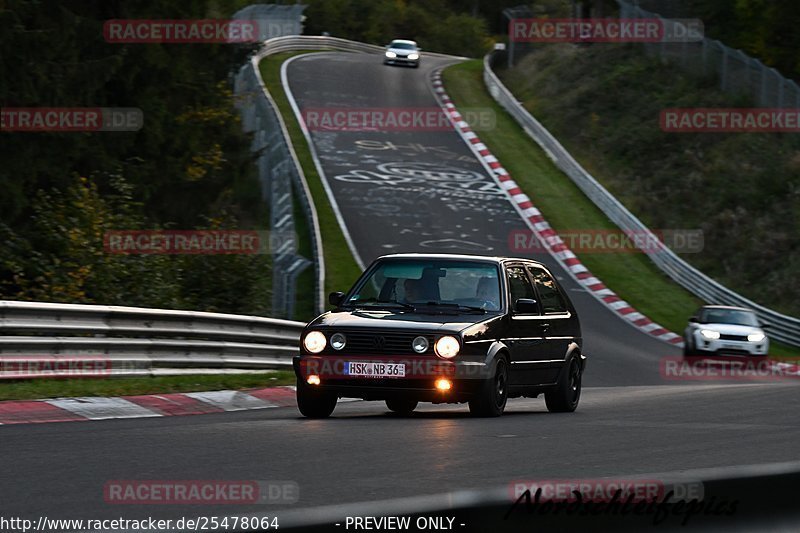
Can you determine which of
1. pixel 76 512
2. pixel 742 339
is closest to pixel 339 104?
pixel 742 339

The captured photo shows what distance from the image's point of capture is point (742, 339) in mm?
26438

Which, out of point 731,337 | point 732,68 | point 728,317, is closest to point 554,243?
point 728,317

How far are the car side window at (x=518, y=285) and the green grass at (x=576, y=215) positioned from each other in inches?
691

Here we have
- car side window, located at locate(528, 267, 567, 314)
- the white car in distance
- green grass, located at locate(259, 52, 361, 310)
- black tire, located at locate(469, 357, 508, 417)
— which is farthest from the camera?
the white car in distance

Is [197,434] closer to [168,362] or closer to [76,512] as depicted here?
[76,512]

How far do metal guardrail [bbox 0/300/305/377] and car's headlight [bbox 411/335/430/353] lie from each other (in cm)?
416

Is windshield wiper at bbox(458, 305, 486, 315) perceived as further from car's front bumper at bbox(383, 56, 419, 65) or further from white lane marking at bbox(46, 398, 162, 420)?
car's front bumper at bbox(383, 56, 419, 65)

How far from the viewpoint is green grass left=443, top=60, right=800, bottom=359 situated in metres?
33.4

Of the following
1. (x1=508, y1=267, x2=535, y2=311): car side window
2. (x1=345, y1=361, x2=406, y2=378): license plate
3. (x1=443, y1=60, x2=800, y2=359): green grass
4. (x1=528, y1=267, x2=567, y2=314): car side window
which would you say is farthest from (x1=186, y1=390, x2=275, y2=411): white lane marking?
(x1=443, y1=60, x2=800, y2=359): green grass

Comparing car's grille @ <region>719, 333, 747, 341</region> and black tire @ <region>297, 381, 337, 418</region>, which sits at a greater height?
black tire @ <region>297, 381, 337, 418</region>

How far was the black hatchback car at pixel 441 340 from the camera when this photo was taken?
11875 mm

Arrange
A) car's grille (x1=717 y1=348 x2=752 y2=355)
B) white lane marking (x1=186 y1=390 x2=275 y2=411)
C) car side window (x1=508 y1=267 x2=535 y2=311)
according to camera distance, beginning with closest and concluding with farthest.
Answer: car side window (x1=508 y1=267 x2=535 y2=311) < white lane marking (x1=186 y1=390 x2=275 y2=411) < car's grille (x1=717 y1=348 x2=752 y2=355)

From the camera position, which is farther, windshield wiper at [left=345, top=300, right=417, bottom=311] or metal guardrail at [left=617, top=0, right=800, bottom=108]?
metal guardrail at [left=617, top=0, right=800, bottom=108]

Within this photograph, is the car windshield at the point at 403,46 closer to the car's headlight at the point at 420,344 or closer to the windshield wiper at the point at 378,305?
the windshield wiper at the point at 378,305
